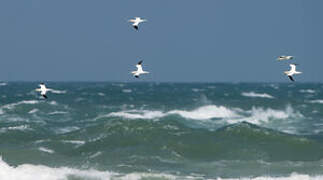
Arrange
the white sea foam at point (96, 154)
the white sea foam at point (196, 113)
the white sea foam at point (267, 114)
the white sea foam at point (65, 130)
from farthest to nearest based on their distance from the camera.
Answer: the white sea foam at point (196, 113) < the white sea foam at point (267, 114) < the white sea foam at point (65, 130) < the white sea foam at point (96, 154)

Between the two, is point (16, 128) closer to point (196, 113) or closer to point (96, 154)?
point (96, 154)

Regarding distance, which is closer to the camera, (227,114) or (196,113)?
(196,113)

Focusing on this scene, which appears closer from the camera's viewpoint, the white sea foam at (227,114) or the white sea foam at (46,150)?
→ the white sea foam at (46,150)

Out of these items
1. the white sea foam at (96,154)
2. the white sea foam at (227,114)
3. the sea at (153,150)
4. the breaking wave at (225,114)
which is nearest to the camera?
the sea at (153,150)

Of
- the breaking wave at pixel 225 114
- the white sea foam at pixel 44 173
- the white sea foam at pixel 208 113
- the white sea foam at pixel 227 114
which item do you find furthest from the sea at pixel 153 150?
the white sea foam at pixel 208 113

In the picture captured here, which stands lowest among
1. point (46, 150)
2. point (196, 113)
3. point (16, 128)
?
point (46, 150)

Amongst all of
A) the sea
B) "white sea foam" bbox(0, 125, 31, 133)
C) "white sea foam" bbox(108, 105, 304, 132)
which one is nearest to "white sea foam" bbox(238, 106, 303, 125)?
"white sea foam" bbox(108, 105, 304, 132)

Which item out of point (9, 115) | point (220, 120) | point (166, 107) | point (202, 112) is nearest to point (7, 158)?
point (9, 115)

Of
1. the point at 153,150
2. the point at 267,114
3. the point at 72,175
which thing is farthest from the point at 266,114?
the point at 72,175

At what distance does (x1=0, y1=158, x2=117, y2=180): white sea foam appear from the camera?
22797mm

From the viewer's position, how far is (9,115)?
46.1 metres

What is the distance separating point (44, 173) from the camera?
23047mm

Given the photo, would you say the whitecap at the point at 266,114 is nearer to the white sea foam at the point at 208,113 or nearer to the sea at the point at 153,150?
the white sea foam at the point at 208,113

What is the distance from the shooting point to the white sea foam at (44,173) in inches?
898
